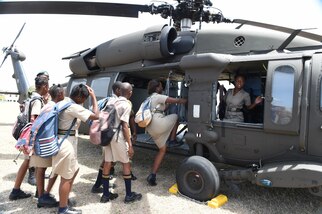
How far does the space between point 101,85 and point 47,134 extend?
3.43 meters

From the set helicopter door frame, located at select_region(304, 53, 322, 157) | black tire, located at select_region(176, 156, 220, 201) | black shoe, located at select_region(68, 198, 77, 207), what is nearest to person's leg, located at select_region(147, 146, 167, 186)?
black tire, located at select_region(176, 156, 220, 201)

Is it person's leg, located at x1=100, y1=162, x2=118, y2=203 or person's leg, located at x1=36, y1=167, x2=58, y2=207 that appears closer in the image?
person's leg, located at x1=36, y1=167, x2=58, y2=207

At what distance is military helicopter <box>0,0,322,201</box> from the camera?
342 cm

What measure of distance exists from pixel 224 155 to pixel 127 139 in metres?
1.54

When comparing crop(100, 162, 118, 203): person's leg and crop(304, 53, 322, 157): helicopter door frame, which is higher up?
crop(304, 53, 322, 157): helicopter door frame

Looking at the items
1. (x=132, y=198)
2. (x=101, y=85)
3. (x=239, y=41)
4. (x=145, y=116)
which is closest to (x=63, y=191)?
(x=132, y=198)

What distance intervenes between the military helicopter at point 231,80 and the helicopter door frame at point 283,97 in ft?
0.04

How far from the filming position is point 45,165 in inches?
138

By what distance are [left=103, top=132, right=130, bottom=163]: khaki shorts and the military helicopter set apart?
921 millimetres

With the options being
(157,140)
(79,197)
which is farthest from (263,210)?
(79,197)

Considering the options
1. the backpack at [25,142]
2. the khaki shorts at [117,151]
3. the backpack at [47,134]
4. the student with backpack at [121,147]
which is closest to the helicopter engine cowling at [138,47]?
the student with backpack at [121,147]

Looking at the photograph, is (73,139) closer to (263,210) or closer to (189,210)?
(189,210)

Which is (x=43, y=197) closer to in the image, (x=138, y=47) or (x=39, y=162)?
(x=39, y=162)

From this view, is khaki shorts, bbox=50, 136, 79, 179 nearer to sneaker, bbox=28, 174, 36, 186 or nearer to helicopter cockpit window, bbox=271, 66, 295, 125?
sneaker, bbox=28, 174, 36, 186
